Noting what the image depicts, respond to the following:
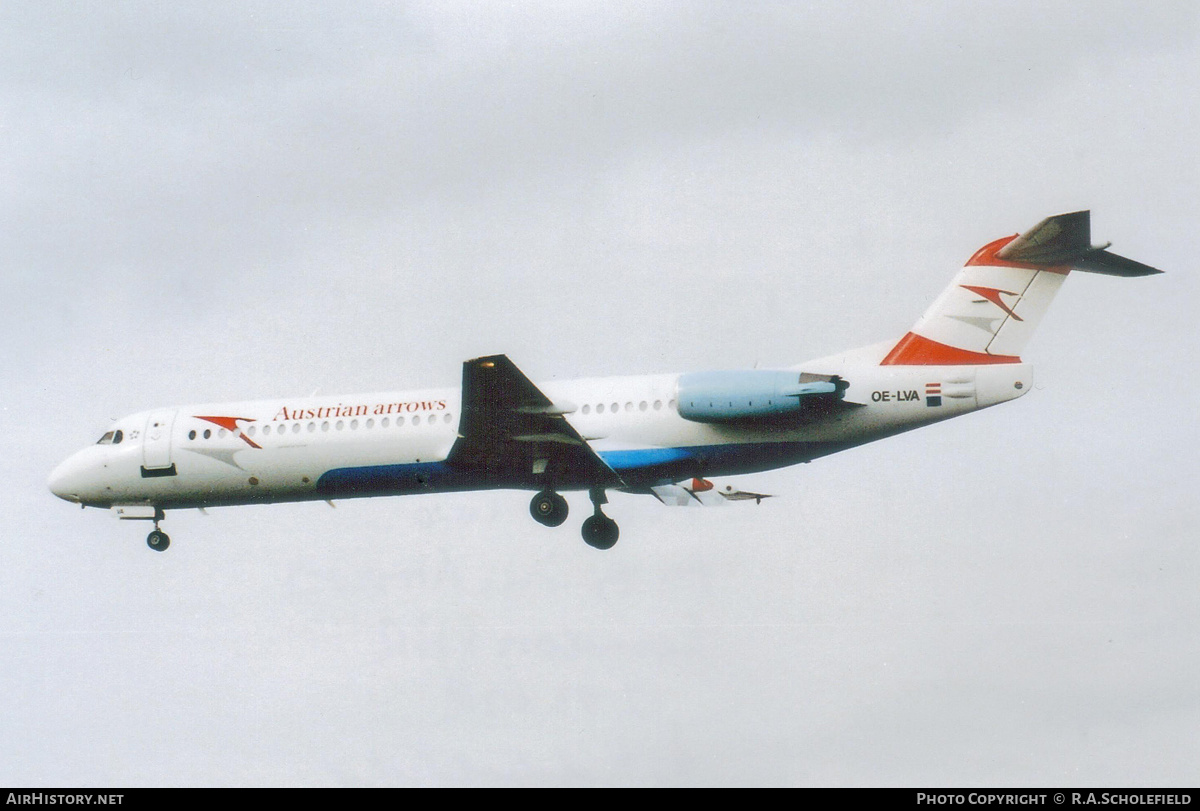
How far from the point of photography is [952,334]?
23562mm

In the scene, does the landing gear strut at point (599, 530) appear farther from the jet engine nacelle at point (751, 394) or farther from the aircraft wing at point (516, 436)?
the jet engine nacelle at point (751, 394)

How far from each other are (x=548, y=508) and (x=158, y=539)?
8833 mm

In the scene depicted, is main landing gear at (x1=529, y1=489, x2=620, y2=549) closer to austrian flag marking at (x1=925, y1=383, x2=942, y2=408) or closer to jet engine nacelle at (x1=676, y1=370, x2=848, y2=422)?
jet engine nacelle at (x1=676, y1=370, x2=848, y2=422)

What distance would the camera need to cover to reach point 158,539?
28.7 metres

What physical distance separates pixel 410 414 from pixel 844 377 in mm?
8298

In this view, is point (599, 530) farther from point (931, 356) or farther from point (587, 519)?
point (931, 356)

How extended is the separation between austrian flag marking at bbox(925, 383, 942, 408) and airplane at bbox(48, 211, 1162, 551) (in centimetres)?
2

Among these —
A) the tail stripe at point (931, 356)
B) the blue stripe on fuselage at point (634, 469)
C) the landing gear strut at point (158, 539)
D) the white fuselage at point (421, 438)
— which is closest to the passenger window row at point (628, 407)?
the white fuselage at point (421, 438)

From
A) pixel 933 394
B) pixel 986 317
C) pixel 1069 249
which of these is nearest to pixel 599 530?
pixel 933 394

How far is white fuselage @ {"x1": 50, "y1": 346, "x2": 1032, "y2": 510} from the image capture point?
23312mm
